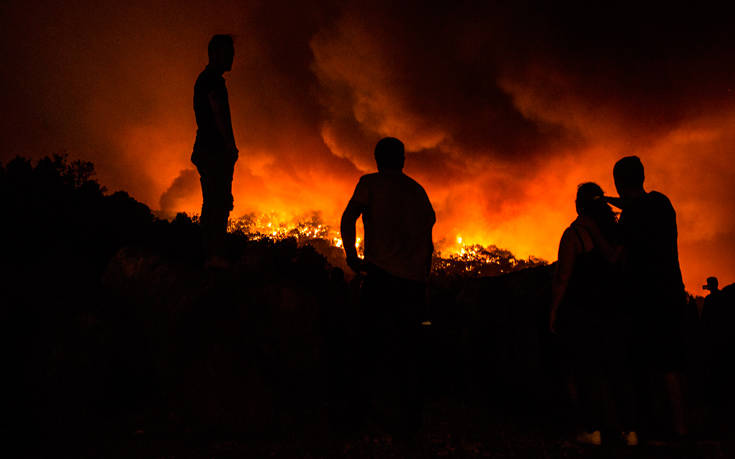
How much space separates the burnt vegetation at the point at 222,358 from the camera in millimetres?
4031

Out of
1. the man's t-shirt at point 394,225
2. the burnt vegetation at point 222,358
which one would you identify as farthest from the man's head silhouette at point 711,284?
the man's t-shirt at point 394,225

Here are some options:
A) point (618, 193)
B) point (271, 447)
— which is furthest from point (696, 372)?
point (271, 447)

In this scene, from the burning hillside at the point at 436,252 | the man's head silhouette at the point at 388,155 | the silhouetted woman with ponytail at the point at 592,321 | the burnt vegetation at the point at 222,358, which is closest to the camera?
the silhouetted woman with ponytail at the point at 592,321

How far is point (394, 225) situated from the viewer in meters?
3.48

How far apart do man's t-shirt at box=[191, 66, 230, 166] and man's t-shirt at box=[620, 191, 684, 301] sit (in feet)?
15.5

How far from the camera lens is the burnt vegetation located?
403cm

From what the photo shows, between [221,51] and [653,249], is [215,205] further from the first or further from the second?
[653,249]

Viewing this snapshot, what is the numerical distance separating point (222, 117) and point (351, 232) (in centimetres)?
288

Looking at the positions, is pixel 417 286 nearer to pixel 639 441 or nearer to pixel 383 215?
pixel 383 215

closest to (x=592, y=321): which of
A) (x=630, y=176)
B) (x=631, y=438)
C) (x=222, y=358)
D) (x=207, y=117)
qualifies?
(x=631, y=438)

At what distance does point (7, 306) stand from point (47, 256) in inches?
86.1

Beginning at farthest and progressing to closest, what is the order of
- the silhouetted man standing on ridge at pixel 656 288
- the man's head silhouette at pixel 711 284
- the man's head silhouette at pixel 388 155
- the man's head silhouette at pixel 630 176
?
1. the man's head silhouette at pixel 711 284
2. the man's head silhouette at pixel 630 176
3. the man's head silhouette at pixel 388 155
4. the silhouetted man standing on ridge at pixel 656 288

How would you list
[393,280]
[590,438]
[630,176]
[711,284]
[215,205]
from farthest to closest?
[711,284]
[215,205]
[630,176]
[590,438]
[393,280]

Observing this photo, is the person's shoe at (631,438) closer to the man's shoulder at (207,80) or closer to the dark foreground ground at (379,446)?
the dark foreground ground at (379,446)
